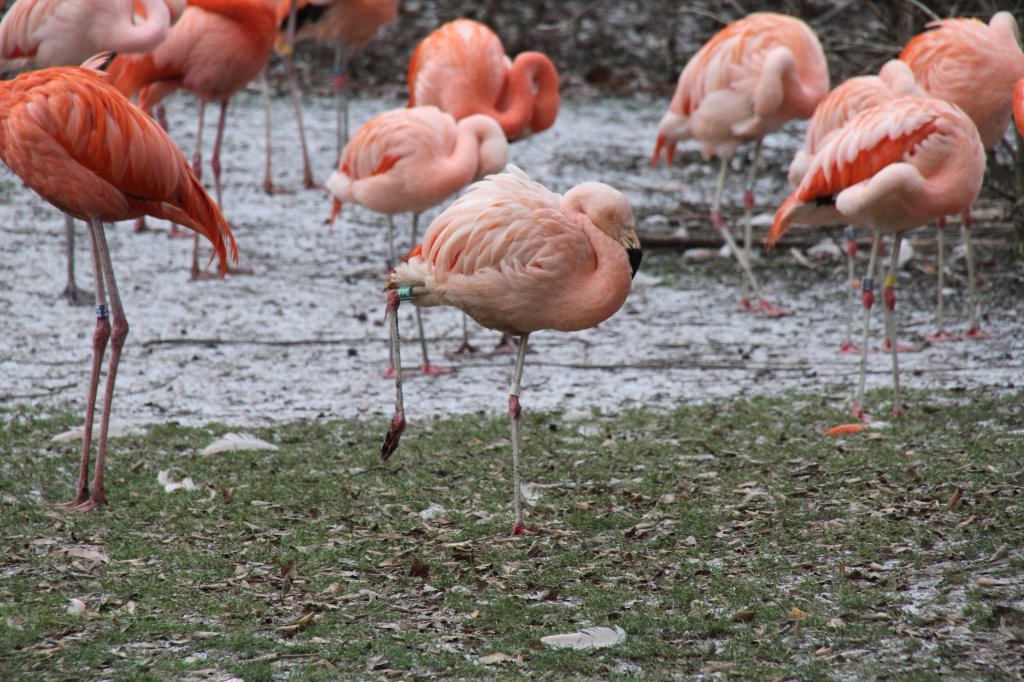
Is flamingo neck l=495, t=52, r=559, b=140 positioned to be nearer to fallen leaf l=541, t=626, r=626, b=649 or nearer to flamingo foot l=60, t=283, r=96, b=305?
flamingo foot l=60, t=283, r=96, b=305

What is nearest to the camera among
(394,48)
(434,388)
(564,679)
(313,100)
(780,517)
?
(564,679)

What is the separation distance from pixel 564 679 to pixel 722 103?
16.8ft

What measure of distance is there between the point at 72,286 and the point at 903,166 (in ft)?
15.7

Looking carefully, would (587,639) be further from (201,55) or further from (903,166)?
(201,55)

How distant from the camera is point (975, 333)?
6508 mm

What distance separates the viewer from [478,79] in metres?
7.34

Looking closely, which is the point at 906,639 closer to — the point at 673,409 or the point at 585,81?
the point at 673,409

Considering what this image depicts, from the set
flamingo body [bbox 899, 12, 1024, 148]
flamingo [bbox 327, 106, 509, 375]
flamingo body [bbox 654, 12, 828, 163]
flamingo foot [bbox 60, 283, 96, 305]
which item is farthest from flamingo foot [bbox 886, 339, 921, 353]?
flamingo foot [bbox 60, 283, 96, 305]

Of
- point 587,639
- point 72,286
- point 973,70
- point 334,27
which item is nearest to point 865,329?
point 973,70

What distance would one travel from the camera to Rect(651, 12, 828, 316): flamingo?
706 cm

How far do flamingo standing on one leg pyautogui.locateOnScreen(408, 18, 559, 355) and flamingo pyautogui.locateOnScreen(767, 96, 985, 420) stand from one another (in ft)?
8.77

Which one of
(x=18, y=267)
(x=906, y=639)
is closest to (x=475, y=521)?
(x=906, y=639)

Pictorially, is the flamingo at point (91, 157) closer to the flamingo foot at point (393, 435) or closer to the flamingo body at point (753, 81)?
the flamingo foot at point (393, 435)

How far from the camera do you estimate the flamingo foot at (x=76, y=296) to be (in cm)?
694
